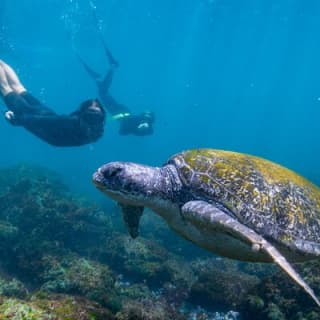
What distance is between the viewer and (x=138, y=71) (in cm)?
10219

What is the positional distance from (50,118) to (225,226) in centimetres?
945

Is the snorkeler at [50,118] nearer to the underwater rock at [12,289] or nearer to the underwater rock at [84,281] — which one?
the underwater rock at [84,281]

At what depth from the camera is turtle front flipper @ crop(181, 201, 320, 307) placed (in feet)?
12.3

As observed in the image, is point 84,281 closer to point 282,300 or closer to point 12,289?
point 12,289

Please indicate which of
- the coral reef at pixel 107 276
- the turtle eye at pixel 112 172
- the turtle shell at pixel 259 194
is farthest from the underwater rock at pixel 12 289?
the turtle shell at pixel 259 194

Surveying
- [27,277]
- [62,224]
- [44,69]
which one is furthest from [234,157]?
[44,69]

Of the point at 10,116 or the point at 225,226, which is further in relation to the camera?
the point at 10,116

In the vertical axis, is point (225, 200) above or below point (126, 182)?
above

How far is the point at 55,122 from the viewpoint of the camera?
39.5ft

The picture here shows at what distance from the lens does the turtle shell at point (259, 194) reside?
4.64m

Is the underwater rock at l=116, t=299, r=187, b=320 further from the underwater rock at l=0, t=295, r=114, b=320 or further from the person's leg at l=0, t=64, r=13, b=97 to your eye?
the person's leg at l=0, t=64, r=13, b=97

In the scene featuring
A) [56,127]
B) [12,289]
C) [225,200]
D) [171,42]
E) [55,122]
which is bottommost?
[12,289]

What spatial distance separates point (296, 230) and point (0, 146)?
509ft

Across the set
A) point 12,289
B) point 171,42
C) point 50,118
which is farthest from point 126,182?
point 171,42
